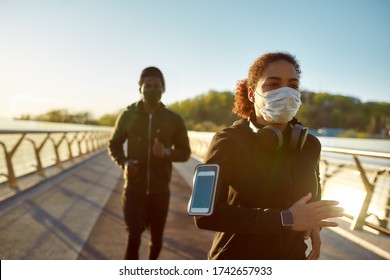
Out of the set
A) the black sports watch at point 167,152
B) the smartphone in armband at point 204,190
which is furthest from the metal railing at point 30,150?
the smartphone in armband at point 204,190

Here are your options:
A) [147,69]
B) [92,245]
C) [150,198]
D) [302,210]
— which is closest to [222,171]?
[302,210]

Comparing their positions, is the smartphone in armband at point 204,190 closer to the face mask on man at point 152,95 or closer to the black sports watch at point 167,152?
the black sports watch at point 167,152

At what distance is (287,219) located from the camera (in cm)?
123

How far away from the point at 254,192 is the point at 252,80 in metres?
0.49

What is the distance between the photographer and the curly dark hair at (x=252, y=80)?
56.0 inches

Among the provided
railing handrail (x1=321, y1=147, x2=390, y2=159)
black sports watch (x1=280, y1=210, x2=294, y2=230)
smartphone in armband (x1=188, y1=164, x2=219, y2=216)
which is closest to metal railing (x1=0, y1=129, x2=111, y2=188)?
railing handrail (x1=321, y1=147, x2=390, y2=159)

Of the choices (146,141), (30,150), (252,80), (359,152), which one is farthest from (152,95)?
(30,150)

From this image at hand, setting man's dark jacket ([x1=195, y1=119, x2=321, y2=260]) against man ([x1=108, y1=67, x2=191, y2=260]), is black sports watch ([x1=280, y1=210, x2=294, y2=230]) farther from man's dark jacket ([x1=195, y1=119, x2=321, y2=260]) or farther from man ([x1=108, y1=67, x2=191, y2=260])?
man ([x1=108, y1=67, x2=191, y2=260])

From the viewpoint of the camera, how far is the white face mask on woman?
1.42 m

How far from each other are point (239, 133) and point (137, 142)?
70.4 inches

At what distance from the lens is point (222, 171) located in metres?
1.26

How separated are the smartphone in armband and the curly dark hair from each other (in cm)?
43

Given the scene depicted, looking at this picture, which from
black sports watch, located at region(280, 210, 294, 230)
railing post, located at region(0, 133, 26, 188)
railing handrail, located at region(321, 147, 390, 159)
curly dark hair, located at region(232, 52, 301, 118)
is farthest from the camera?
railing post, located at region(0, 133, 26, 188)
